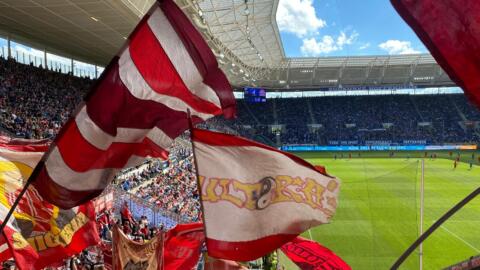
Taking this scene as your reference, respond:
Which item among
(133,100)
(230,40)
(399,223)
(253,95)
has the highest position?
(230,40)

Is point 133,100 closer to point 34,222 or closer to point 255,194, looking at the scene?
point 255,194

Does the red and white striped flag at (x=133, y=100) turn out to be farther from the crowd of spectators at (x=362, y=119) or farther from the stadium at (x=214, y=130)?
the crowd of spectators at (x=362, y=119)

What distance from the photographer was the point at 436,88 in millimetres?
67812

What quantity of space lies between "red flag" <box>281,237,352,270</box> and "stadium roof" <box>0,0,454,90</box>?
1572cm

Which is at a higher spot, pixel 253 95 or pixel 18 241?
pixel 253 95

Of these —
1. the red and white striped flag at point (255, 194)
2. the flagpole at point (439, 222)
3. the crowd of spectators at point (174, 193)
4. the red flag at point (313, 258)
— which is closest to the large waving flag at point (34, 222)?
the red and white striped flag at point (255, 194)

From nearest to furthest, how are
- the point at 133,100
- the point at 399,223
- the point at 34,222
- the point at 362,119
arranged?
1. the point at 133,100
2. the point at 34,222
3. the point at 399,223
4. the point at 362,119

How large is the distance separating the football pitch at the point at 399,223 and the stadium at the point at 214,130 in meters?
0.08

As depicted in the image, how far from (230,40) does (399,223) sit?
2929cm

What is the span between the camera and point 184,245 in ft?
21.2

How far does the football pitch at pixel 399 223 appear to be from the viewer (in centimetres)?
1029

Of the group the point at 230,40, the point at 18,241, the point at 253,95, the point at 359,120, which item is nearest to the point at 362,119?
the point at 359,120

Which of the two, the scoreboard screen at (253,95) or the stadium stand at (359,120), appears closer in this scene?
the scoreboard screen at (253,95)

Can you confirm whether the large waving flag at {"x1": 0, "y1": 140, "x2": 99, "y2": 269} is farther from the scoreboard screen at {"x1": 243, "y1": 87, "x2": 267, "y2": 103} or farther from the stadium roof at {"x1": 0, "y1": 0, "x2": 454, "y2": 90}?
the scoreboard screen at {"x1": 243, "y1": 87, "x2": 267, "y2": 103}
